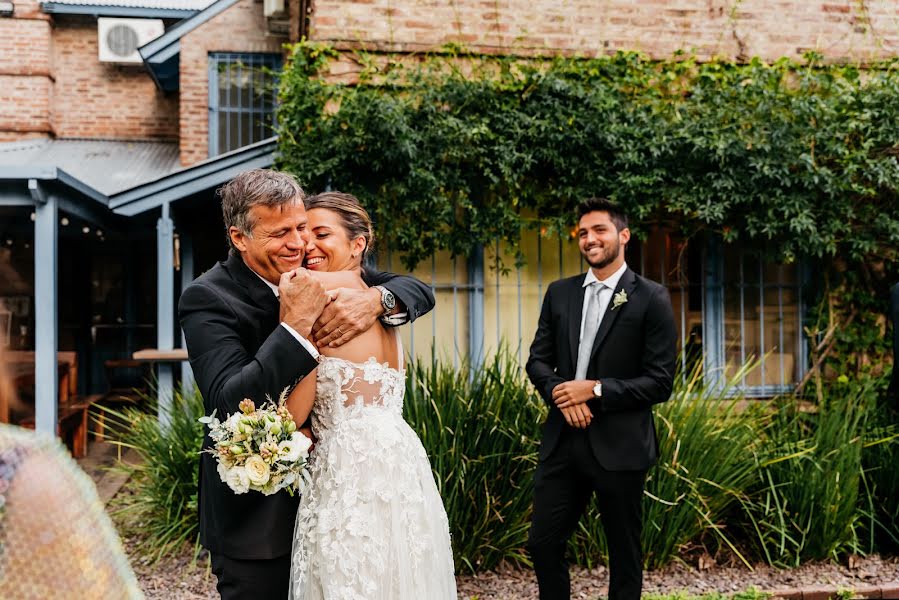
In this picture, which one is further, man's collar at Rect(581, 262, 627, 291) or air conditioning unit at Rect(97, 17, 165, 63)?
air conditioning unit at Rect(97, 17, 165, 63)

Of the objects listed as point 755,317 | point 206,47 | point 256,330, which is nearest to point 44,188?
point 206,47

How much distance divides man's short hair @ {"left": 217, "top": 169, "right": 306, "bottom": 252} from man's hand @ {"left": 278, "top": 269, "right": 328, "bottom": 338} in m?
0.21

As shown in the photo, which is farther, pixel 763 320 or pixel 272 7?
pixel 272 7

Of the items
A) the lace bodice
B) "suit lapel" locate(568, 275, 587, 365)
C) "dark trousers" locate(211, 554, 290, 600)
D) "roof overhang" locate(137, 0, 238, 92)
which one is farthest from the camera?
"roof overhang" locate(137, 0, 238, 92)

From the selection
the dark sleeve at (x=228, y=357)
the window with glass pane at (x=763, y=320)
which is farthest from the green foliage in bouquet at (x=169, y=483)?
the window with glass pane at (x=763, y=320)

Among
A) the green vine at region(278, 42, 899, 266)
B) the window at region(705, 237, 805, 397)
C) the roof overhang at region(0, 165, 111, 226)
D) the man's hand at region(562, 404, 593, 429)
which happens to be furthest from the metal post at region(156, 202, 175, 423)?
the man's hand at region(562, 404, 593, 429)

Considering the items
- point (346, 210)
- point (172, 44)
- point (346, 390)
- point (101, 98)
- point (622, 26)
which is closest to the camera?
point (346, 390)

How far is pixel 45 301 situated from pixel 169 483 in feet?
11.2

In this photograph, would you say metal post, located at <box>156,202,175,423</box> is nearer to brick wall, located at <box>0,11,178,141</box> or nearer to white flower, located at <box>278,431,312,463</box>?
brick wall, located at <box>0,11,178,141</box>

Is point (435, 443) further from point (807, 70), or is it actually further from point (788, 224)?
point (807, 70)

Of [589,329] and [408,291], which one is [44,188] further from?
[408,291]

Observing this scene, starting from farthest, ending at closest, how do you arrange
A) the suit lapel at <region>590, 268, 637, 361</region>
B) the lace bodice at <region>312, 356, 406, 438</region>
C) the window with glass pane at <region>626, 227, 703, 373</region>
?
1. the window with glass pane at <region>626, 227, 703, 373</region>
2. the suit lapel at <region>590, 268, 637, 361</region>
3. the lace bodice at <region>312, 356, 406, 438</region>

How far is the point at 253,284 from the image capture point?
2229 mm

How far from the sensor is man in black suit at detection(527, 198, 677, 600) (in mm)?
3371
